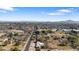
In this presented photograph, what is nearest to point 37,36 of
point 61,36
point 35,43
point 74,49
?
point 35,43

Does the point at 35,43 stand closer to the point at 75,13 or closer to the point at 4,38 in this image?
the point at 4,38
